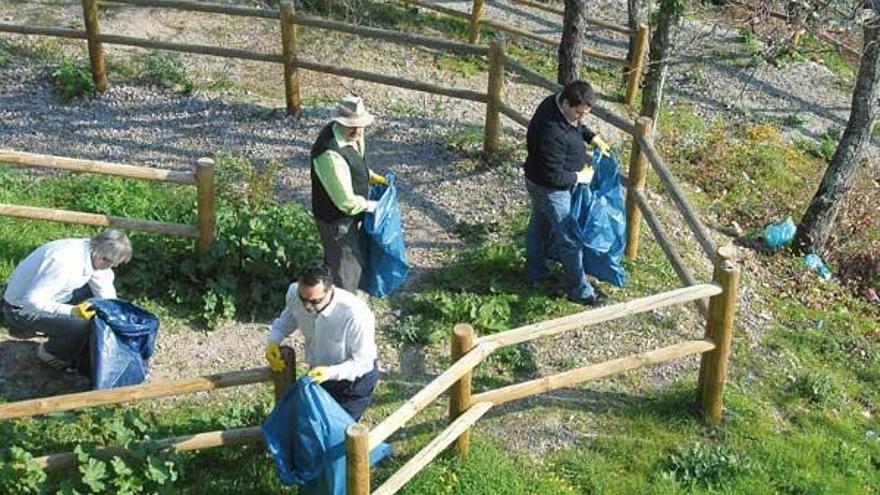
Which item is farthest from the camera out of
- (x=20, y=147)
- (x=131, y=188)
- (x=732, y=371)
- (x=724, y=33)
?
(x=724, y=33)

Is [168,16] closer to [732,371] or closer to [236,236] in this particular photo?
[236,236]

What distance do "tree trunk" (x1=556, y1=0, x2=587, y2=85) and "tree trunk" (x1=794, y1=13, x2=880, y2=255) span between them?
288 cm

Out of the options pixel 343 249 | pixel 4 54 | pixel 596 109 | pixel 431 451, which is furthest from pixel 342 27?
pixel 431 451

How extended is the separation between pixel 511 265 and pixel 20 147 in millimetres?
4764

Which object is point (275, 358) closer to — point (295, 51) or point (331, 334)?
point (331, 334)

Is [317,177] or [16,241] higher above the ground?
[317,177]

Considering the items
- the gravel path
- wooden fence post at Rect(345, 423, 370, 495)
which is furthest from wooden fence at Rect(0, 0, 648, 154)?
wooden fence post at Rect(345, 423, 370, 495)

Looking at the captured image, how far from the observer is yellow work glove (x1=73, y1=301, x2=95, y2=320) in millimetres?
6312

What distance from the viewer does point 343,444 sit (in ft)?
17.5

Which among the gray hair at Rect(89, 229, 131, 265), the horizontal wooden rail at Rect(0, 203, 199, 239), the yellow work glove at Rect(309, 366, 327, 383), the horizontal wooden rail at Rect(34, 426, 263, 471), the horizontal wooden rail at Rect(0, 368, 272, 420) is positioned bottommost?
the horizontal wooden rail at Rect(34, 426, 263, 471)

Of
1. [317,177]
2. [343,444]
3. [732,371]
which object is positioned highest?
[317,177]

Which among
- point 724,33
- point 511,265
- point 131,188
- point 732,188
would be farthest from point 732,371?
point 724,33

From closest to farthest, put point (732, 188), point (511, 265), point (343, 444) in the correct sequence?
point (343, 444) < point (511, 265) < point (732, 188)

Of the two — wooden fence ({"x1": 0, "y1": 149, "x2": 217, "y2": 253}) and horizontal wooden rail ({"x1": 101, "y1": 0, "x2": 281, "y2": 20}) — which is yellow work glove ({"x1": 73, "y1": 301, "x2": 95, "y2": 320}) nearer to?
wooden fence ({"x1": 0, "y1": 149, "x2": 217, "y2": 253})
